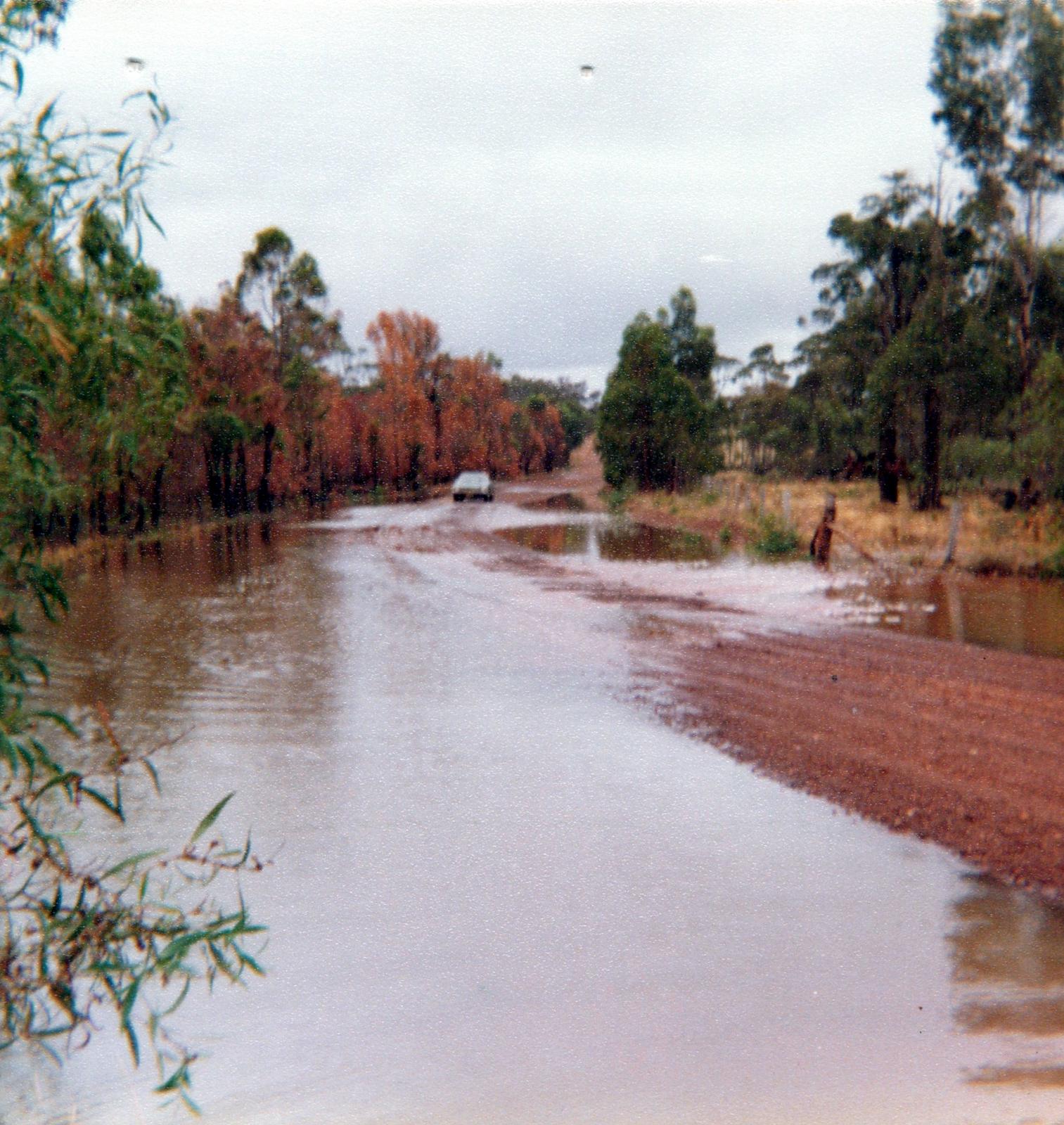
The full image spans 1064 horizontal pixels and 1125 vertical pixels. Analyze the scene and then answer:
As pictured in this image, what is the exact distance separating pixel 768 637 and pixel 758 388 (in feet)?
259

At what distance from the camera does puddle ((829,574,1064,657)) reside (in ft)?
44.8

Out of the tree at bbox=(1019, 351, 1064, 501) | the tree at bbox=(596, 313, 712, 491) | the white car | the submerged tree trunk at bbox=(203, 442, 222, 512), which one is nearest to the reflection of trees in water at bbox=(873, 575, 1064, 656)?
the tree at bbox=(1019, 351, 1064, 501)

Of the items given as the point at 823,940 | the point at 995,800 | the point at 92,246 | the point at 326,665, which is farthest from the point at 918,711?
the point at 92,246

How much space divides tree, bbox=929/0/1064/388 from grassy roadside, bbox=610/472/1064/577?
17.3 ft

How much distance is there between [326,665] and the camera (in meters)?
13.0

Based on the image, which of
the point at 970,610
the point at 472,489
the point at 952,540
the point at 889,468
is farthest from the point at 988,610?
the point at 472,489

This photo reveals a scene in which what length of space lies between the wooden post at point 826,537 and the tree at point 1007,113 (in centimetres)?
936

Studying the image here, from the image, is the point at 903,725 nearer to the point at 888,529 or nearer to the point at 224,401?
the point at 888,529

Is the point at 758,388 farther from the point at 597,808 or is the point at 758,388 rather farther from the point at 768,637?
the point at 597,808

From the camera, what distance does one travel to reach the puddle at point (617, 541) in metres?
25.4

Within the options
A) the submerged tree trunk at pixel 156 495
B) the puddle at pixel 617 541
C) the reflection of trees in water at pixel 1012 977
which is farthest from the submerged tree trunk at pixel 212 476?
the reflection of trees in water at pixel 1012 977

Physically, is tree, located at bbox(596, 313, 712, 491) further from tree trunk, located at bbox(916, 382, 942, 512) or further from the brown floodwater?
the brown floodwater

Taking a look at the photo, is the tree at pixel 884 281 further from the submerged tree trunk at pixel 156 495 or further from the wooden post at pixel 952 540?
the submerged tree trunk at pixel 156 495

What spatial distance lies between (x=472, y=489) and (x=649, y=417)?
350 inches
